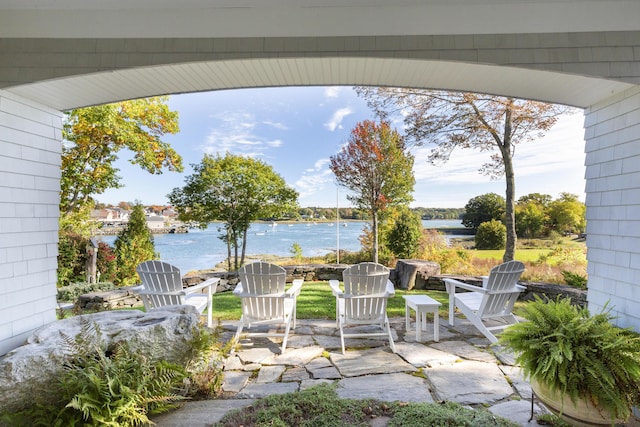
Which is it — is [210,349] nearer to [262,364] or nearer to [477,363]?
[262,364]

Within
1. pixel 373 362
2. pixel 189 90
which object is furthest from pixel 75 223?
pixel 373 362

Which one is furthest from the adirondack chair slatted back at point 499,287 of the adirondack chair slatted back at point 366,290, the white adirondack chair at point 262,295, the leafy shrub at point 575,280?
the leafy shrub at point 575,280

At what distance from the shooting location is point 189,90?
10.3ft

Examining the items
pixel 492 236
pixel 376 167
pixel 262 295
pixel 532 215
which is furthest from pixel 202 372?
pixel 532 215

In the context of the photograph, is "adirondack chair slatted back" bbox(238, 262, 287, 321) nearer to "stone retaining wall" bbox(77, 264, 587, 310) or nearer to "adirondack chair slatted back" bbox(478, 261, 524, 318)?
"adirondack chair slatted back" bbox(478, 261, 524, 318)

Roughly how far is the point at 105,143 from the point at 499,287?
789 cm

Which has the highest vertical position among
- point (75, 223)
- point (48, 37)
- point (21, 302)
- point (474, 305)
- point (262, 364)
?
point (48, 37)

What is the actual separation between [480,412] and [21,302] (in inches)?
137

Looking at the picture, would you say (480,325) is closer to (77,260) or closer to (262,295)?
(262,295)

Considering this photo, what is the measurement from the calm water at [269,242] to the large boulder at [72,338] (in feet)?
22.8

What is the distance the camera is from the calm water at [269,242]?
1004 centimetres

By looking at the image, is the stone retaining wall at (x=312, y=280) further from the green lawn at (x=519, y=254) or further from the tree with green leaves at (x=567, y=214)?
the tree with green leaves at (x=567, y=214)

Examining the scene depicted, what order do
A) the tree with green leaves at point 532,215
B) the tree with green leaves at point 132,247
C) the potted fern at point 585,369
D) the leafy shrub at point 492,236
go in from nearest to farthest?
the potted fern at point 585,369 → the tree with green leaves at point 132,247 → the tree with green leaves at point 532,215 → the leafy shrub at point 492,236

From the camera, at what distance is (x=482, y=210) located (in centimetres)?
1075
